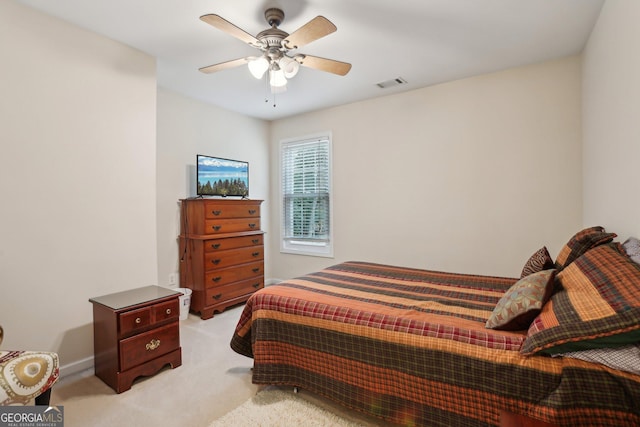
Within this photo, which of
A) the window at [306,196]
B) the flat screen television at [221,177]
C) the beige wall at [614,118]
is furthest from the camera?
the window at [306,196]

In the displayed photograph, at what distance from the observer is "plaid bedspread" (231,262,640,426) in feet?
3.75

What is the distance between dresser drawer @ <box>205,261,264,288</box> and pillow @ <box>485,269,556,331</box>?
2911 mm

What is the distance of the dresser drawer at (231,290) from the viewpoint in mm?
3557

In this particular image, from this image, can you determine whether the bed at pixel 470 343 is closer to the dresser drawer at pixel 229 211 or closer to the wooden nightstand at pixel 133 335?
the wooden nightstand at pixel 133 335

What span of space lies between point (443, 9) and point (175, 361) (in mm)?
3299

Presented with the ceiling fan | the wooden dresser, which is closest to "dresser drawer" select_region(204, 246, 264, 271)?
the wooden dresser

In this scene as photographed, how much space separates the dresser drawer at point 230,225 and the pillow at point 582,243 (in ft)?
10.6

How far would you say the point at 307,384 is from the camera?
6.27ft

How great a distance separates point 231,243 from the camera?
3803mm

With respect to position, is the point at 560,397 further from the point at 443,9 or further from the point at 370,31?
the point at 370,31

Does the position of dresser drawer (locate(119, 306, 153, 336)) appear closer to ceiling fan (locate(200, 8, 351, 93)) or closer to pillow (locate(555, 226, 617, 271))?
ceiling fan (locate(200, 8, 351, 93))

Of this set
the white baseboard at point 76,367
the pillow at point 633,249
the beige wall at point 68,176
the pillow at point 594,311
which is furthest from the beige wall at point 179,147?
the pillow at point 633,249

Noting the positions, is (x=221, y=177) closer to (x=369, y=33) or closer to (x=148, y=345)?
(x=148, y=345)

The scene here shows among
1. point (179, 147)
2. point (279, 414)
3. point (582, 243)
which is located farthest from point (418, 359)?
point (179, 147)
